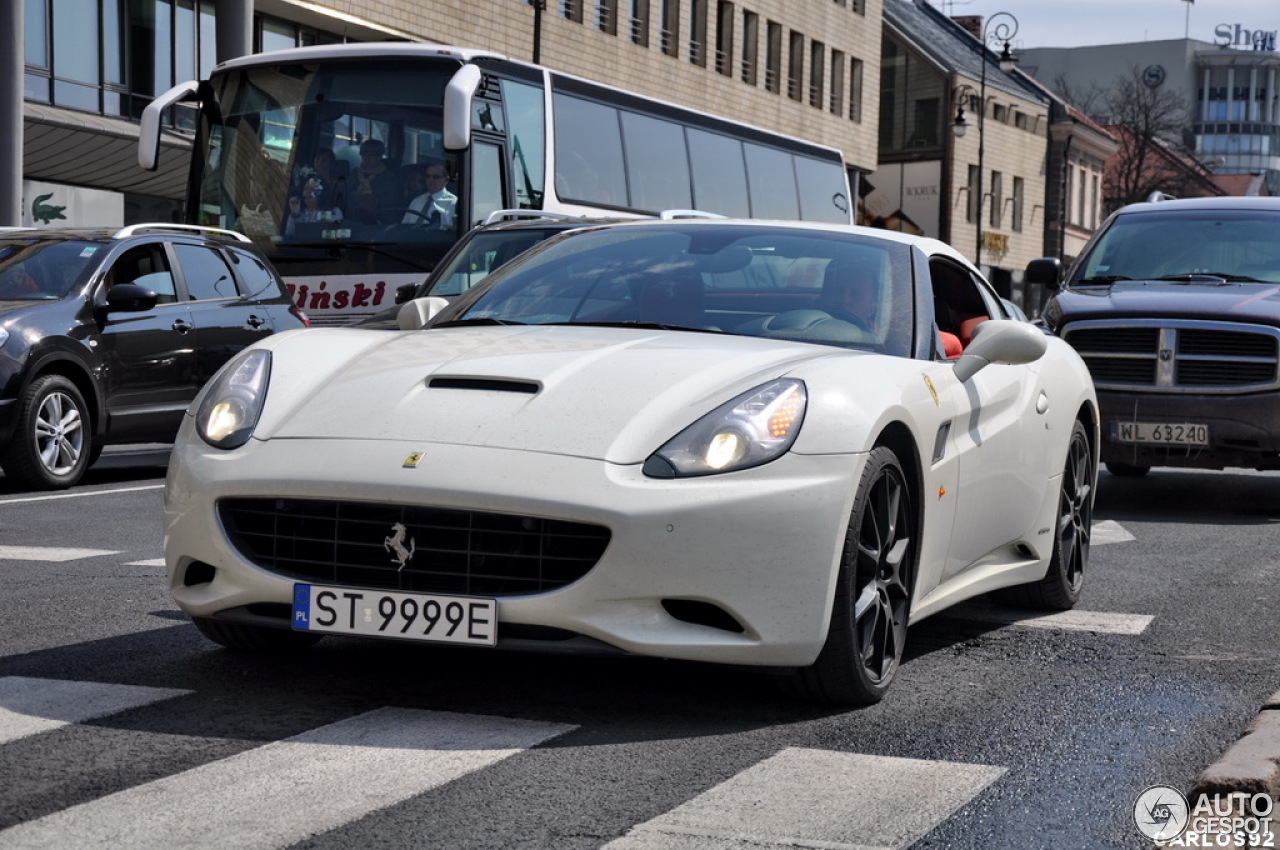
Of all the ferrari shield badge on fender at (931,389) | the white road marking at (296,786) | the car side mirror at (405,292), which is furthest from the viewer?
the car side mirror at (405,292)

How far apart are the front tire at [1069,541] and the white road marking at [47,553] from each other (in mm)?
3835

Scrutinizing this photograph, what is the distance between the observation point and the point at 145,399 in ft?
43.1

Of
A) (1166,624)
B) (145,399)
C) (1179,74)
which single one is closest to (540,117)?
(145,399)

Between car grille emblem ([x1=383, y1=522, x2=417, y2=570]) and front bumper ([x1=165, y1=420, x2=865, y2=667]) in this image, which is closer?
front bumper ([x1=165, y1=420, x2=865, y2=667])

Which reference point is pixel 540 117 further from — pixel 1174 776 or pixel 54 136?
pixel 1174 776

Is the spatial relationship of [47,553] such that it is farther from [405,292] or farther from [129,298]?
[405,292]

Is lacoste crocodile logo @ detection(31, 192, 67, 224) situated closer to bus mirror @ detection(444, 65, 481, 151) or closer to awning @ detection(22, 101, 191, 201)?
awning @ detection(22, 101, 191, 201)

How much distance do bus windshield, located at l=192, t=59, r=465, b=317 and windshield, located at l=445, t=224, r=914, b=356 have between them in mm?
10651

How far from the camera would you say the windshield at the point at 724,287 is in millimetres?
5777

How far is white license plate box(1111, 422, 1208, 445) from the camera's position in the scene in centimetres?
1144

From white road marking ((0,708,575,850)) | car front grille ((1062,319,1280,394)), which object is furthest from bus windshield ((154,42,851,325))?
A: white road marking ((0,708,575,850))

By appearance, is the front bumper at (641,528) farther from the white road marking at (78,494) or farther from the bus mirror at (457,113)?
the bus mirror at (457,113)

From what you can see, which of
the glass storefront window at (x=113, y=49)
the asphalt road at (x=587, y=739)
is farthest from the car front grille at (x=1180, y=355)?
the glass storefront window at (x=113, y=49)

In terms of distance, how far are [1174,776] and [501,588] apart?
160cm
